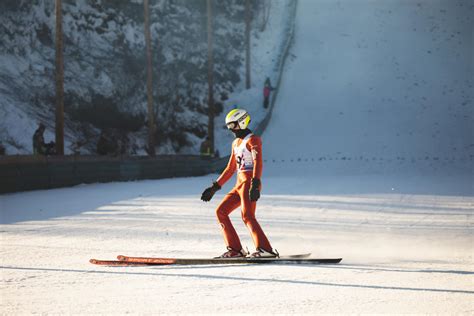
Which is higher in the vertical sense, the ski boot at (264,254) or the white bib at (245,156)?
the white bib at (245,156)

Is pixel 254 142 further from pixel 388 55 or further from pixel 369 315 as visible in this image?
pixel 388 55

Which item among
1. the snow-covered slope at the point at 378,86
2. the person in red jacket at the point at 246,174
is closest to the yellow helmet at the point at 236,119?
the person in red jacket at the point at 246,174

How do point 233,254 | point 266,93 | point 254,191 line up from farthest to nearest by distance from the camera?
1. point 266,93
2. point 233,254
3. point 254,191

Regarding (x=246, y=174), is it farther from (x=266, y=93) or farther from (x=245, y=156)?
(x=266, y=93)

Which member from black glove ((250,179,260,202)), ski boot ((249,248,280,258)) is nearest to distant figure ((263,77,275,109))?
ski boot ((249,248,280,258))

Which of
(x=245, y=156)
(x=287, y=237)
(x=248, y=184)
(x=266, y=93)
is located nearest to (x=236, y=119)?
(x=245, y=156)

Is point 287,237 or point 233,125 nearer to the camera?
point 233,125

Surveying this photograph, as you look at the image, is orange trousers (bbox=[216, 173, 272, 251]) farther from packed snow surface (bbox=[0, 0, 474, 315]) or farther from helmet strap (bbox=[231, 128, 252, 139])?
helmet strap (bbox=[231, 128, 252, 139])

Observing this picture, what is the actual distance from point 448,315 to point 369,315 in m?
0.60

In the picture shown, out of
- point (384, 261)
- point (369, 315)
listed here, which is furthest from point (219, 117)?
→ point (369, 315)

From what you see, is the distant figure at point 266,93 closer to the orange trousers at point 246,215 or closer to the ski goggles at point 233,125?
the orange trousers at point 246,215

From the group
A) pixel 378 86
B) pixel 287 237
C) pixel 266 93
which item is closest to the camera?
pixel 287 237

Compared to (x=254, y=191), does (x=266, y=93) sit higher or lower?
lower

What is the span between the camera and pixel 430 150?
37.8 meters
